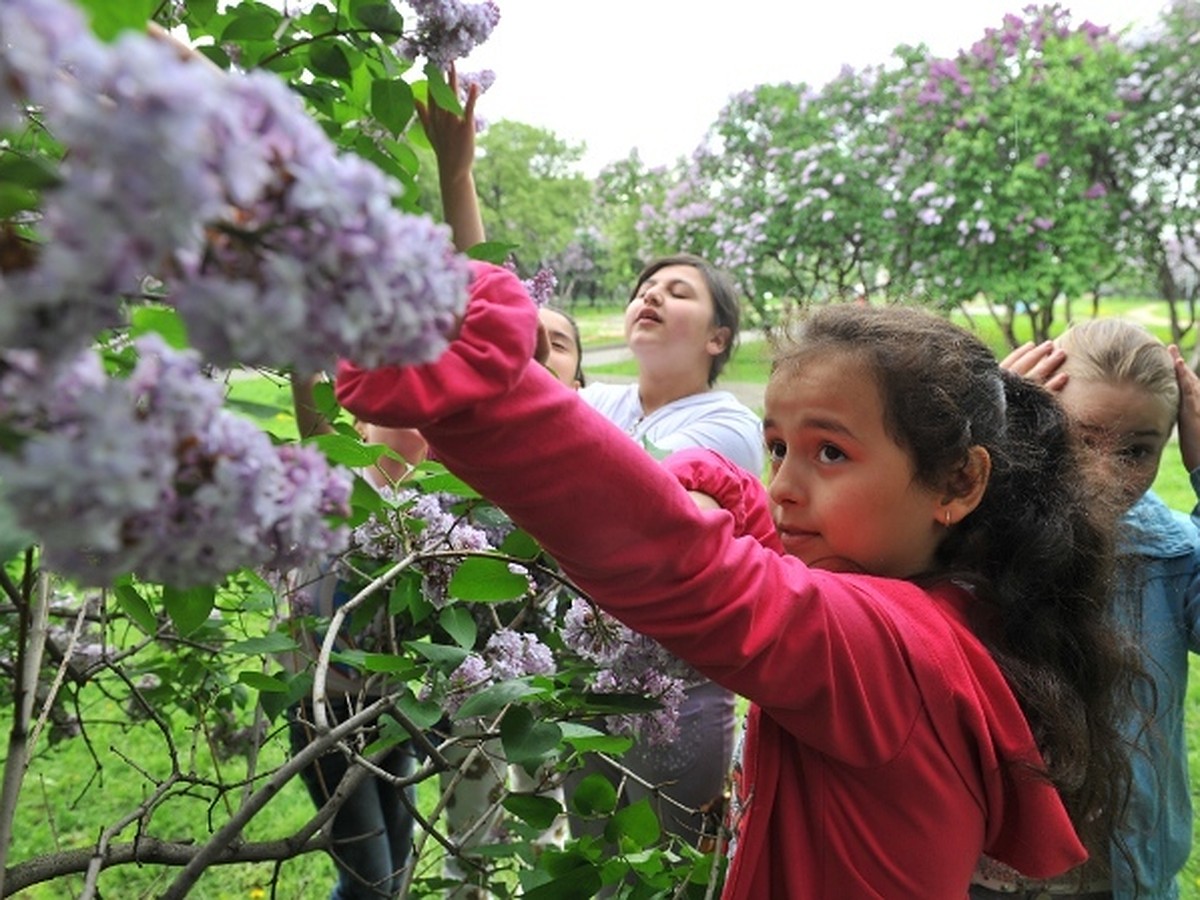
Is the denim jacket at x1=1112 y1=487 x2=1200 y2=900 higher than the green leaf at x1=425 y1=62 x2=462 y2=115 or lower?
lower

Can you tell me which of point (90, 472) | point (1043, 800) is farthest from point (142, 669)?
point (90, 472)

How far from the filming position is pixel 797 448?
1.43 metres

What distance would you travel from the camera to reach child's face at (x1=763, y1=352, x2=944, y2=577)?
1.40m

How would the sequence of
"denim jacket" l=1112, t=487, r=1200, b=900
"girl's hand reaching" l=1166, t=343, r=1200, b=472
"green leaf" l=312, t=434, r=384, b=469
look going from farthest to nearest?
"girl's hand reaching" l=1166, t=343, r=1200, b=472
"denim jacket" l=1112, t=487, r=1200, b=900
"green leaf" l=312, t=434, r=384, b=469

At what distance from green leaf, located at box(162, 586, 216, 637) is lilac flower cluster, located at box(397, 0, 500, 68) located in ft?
2.78

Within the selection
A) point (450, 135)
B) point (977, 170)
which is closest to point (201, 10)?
point (450, 135)

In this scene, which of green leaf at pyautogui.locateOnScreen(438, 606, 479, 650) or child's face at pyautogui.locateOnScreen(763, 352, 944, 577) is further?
green leaf at pyautogui.locateOnScreen(438, 606, 479, 650)

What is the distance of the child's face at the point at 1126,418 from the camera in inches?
82.0

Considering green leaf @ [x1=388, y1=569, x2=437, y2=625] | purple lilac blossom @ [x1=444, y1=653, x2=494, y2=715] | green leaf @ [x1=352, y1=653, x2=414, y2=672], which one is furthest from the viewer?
green leaf @ [x1=388, y1=569, x2=437, y2=625]

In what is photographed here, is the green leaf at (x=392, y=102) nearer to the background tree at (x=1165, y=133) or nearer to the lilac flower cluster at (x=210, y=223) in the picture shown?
the lilac flower cluster at (x=210, y=223)

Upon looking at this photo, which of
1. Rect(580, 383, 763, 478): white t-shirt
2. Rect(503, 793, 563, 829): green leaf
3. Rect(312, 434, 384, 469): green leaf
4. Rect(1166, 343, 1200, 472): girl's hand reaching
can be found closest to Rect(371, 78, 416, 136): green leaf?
Rect(312, 434, 384, 469): green leaf

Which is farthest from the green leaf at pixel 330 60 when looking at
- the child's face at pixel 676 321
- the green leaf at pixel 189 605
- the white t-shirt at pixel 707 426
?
the child's face at pixel 676 321

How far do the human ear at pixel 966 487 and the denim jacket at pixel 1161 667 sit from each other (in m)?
0.63

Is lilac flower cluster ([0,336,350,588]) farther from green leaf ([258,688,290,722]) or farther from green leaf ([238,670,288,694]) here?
green leaf ([258,688,290,722])
